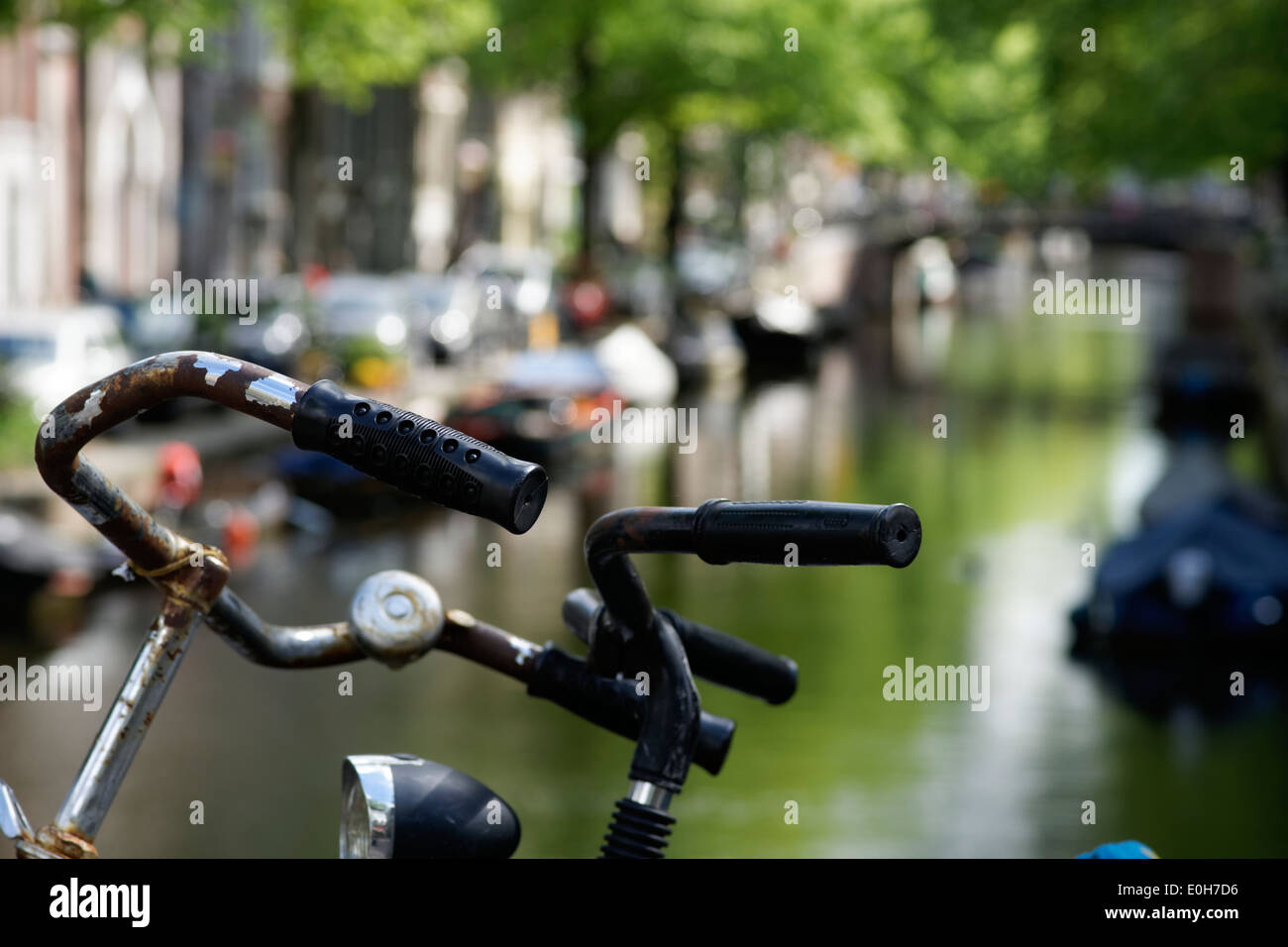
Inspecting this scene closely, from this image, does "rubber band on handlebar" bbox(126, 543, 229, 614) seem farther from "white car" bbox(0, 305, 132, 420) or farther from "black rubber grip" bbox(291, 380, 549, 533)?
"white car" bbox(0, 305, 132, 420)

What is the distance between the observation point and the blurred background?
1502 centimetres

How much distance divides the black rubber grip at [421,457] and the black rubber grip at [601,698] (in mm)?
551

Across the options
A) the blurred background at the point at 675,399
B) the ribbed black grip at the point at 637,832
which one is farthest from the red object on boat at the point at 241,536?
the ribbed black grip at the point at 637,832

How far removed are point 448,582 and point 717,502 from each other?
20035 mm

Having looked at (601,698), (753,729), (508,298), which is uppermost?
(508,298)

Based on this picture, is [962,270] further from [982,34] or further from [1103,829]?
[1103,829]

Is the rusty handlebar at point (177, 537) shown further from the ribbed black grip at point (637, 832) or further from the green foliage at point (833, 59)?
the green foliage at point (833, 59)

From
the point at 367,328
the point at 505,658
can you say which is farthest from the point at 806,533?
the point at 367,328

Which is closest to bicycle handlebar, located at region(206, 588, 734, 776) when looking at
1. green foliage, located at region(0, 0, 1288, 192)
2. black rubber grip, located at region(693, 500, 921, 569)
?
black rubber grip, located at region(693, 500, 921, 569)

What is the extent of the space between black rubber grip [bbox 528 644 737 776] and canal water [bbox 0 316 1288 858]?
32.7 ft

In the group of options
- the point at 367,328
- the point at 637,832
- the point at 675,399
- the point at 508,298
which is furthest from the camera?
the point at 508,298

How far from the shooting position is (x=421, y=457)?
187 centimetres

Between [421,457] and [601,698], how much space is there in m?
0.62

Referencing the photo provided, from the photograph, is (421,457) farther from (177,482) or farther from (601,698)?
(177,482)
